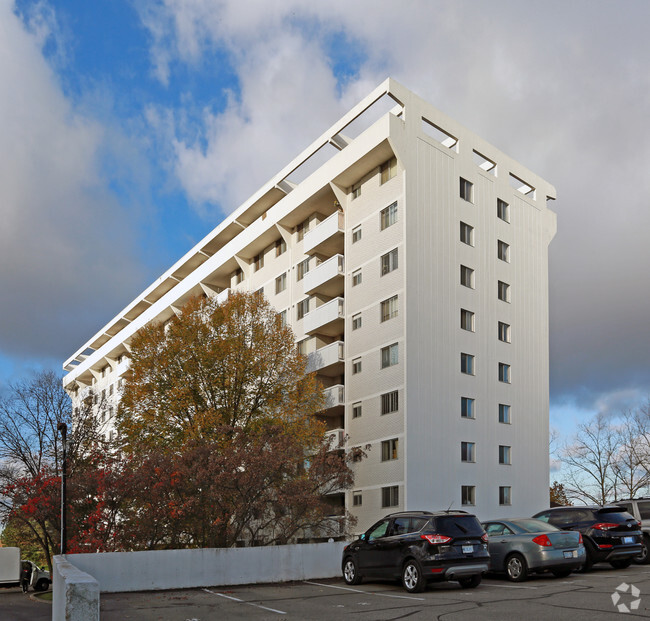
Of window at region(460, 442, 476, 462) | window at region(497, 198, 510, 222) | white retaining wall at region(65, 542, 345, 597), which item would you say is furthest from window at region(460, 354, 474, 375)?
white retaining wall at region(65, 542, 345, 597)

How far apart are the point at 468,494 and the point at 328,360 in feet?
32.9

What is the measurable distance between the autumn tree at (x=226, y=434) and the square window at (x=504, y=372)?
1049 cm

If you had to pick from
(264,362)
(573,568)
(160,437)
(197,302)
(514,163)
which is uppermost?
(514,163)

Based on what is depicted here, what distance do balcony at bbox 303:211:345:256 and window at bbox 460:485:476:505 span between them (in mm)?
15023

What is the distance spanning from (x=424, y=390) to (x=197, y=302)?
12.5m

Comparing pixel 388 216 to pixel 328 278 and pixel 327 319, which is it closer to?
pixel 328 278

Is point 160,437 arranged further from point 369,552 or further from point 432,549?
Answer: point 432,549

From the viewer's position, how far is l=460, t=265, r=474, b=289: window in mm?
42156

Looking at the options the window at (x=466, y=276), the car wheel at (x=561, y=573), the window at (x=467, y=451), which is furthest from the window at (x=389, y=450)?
the car wheel at (x=561, y=573)

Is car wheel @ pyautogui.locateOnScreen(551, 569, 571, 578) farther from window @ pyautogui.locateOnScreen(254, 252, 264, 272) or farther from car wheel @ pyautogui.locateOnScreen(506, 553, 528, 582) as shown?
window @ pyautogui.locateOnScreen(254, 252, 264, 272)

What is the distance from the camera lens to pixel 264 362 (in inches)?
1548

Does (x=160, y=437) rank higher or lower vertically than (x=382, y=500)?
higher

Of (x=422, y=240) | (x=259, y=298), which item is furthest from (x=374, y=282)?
(x=259, y=298)

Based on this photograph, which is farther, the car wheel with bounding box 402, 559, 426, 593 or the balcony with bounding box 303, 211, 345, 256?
the balcony with bounding box 303, 211, 345, 256
